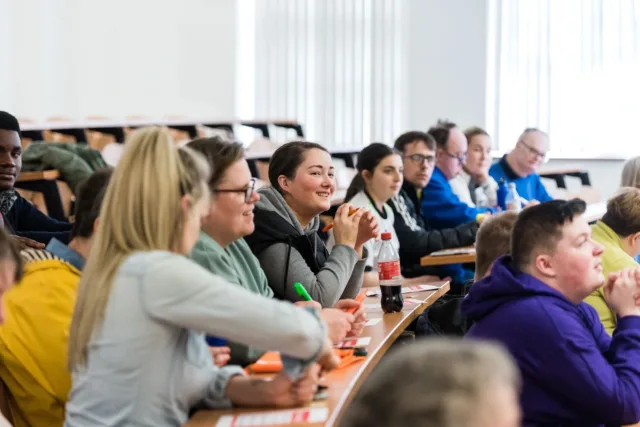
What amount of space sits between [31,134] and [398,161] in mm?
3633

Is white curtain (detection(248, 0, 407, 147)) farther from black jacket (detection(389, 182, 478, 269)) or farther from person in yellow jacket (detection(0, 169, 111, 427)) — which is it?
person in yellow jacket (detection(0, 169, 111, 427))

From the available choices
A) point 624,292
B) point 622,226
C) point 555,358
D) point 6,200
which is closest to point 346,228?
point 622,226

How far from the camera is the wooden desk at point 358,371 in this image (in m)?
1.83

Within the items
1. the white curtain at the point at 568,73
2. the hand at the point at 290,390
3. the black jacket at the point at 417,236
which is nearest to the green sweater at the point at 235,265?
the hand at the point at 290,390

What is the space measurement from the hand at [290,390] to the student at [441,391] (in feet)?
3.15

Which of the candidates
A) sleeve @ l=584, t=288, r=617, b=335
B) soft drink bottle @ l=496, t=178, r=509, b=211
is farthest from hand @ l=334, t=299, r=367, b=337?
soft drink bottle @ l=496, t=178, r=509, b=211

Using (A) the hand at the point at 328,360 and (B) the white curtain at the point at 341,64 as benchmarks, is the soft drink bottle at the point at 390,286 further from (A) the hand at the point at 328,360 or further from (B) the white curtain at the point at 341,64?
(B) the white curtain at the point at 341,64

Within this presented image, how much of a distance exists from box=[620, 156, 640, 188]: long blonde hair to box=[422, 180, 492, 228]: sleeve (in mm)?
1005

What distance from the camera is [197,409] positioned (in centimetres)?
190

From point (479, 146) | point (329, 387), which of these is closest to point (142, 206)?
point (329, 387)

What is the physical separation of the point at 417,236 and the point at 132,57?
6.37m

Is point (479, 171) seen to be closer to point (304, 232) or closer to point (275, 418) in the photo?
point (304, 232)

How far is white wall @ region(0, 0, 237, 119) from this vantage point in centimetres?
1005

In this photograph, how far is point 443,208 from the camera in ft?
18.1
